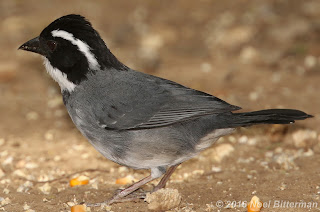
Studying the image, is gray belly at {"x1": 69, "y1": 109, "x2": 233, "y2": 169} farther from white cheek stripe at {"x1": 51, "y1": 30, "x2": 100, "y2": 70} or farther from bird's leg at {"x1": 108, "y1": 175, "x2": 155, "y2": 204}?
white cheek stripe at {"x1": 51, "y1": 30, "x2": 100, "y2": 70}

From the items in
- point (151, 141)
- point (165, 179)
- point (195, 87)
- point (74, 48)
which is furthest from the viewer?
point (195, 87)

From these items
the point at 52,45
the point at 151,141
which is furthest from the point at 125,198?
the point at 52,45

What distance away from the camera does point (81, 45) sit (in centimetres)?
536

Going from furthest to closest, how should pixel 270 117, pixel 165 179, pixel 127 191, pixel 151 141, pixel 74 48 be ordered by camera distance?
pixel 165 179 → pixel 74 48 → pixel 127 191 → pixel 151 141 → pixel 270 117

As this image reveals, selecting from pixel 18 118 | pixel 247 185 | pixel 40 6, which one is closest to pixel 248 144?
pixel 247 185

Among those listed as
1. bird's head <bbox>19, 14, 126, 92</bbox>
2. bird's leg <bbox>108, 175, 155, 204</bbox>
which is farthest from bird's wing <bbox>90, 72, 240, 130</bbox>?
bird's leg <bbox>108, 175, 155, 204</bbox>

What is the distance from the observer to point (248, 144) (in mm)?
6633

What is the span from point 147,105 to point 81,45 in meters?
0.87

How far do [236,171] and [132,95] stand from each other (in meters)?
1.49

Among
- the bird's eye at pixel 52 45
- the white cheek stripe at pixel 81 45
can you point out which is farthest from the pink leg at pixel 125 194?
the bird's eye at pixel 52 45

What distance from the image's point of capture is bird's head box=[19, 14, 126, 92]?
536 centimetres

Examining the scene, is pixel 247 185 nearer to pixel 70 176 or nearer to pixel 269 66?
pixel 70 176

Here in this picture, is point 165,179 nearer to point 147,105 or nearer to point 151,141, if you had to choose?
point 151,141

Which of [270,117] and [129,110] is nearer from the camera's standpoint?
[270,117]
